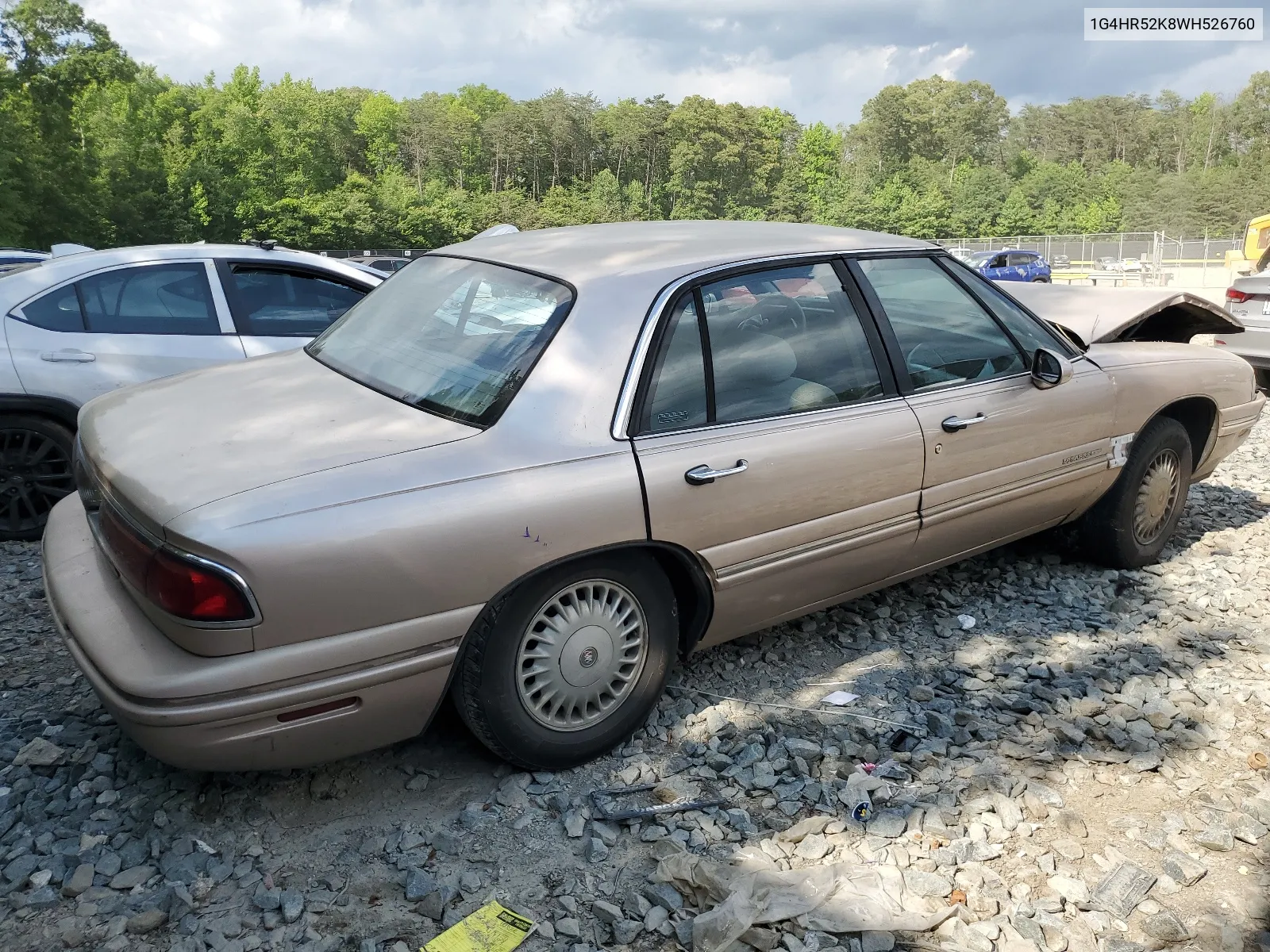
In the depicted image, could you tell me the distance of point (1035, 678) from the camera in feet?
12.3

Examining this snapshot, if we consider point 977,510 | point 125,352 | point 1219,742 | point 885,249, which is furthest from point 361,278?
point 1219,742

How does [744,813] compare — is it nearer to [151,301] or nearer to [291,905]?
[291,905]

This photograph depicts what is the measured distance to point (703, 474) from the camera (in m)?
3.02

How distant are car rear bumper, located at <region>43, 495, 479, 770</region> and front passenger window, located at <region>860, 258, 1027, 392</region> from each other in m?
2.02

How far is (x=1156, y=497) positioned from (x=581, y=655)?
10.6ft

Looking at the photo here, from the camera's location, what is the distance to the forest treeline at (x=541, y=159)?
48250 mm

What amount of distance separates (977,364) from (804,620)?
4.15 feet

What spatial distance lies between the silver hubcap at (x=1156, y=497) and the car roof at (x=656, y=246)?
1673mm

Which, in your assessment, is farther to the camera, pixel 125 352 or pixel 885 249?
pixel 125 352

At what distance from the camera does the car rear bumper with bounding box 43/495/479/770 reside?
2.37 metres

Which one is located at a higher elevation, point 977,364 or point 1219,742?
point 977,364

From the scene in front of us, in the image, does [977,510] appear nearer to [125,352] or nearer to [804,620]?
[804,620]

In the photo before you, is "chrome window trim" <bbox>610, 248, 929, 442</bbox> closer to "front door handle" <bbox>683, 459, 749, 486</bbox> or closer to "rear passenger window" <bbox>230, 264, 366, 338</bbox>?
"front door handle" <bbox>683, 459, 749, 486</bbox>

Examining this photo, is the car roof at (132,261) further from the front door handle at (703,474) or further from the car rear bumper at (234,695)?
the front door handle at (703,474)
